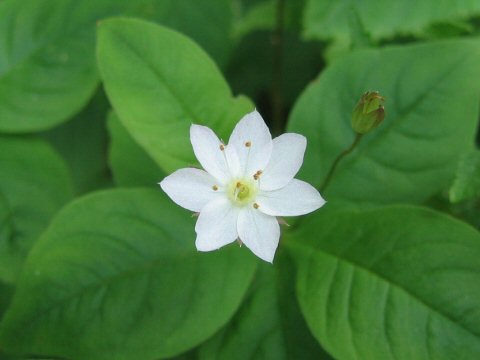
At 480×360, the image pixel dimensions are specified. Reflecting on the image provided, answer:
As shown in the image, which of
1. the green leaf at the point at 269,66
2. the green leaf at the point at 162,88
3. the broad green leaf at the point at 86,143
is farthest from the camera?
the green leaf at the point at 269,66

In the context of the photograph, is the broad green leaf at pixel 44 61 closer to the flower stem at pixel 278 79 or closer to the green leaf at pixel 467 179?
the flower stem at pixel 278 79

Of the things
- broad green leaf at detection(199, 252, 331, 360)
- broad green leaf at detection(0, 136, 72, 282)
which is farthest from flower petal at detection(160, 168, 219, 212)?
broad green leaf at detection(0, 136, 72, 282)

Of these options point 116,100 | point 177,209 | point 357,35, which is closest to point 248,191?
point 177,209

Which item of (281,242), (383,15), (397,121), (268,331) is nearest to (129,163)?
(281,242)

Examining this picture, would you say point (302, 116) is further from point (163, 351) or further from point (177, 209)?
point (163, 351)

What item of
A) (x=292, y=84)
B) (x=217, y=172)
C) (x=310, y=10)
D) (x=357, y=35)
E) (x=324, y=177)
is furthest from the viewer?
(x=292, y=84)

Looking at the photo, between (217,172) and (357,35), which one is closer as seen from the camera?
(217,172)

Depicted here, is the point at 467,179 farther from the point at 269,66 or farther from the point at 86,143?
the point at 86,143

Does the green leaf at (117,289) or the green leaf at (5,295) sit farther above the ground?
the green leaf at (117,289)

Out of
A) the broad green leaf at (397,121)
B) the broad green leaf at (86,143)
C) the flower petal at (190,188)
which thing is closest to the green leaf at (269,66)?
the broad green leaf at (86,143)
